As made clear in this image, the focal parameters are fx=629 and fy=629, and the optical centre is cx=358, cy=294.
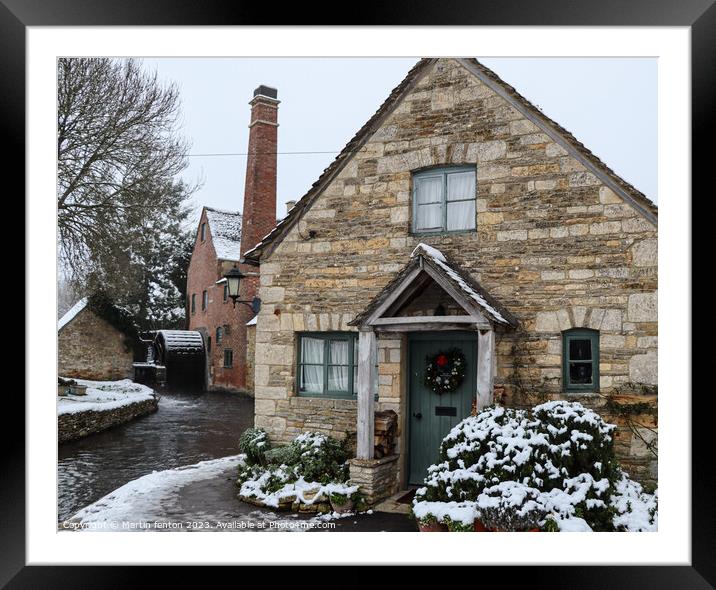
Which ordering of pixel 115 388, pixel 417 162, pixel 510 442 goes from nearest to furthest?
pixel 510 442 < pixel 417 162 < pixel 115 388

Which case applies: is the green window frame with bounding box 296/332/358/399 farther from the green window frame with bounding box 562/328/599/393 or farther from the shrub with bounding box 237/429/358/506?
the green window frame with bounding box 562/328/599/393

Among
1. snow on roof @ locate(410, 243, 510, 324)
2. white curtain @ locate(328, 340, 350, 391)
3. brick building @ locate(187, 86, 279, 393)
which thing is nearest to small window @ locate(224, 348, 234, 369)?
brick building @ locate(187, 86, 279, 393)

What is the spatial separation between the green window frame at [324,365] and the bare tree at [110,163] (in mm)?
2864

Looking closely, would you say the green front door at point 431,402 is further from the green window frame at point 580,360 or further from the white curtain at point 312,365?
the white curtain at point 312,365

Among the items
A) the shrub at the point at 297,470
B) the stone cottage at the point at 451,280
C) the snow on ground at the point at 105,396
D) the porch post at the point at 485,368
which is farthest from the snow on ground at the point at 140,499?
the porch post at the point at 485,368

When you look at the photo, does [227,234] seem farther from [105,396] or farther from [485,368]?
[485,368]

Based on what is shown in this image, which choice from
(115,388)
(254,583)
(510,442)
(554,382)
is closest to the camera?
(254,583)

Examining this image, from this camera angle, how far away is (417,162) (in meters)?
7.92

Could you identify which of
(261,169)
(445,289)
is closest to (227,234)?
(261,169)

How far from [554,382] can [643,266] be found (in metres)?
1.58

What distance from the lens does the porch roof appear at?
6730mm

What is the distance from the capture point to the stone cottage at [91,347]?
10.0 m

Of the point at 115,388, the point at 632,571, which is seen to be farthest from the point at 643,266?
the point at 115,388
